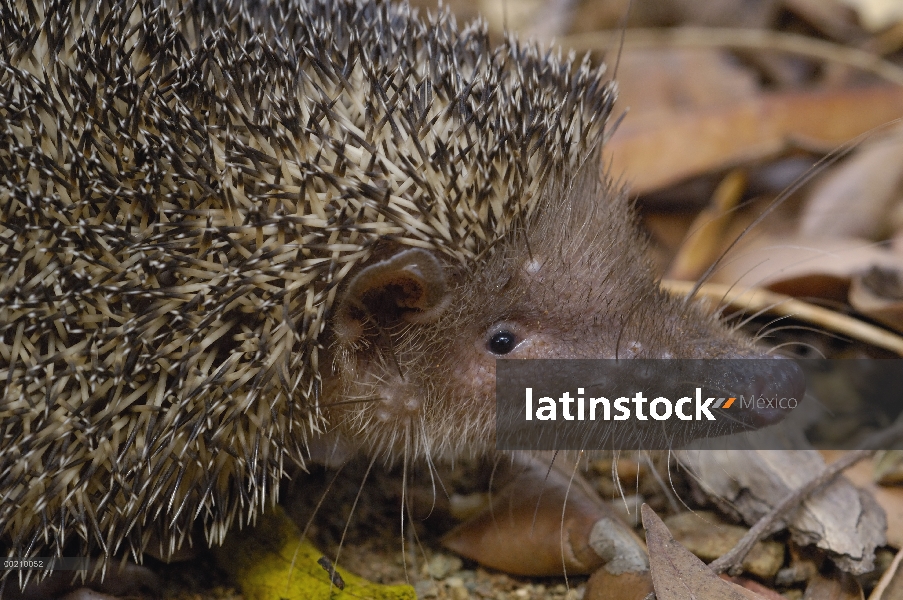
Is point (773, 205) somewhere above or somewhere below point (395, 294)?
above

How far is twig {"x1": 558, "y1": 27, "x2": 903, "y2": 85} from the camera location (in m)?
5.86

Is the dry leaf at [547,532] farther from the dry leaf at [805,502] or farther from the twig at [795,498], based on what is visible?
the dry leaf at [805,502]

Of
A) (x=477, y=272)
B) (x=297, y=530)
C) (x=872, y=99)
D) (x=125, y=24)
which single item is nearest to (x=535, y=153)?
(x=477, y=272)

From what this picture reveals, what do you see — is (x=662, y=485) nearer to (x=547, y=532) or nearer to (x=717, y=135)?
(x=547, y=532)

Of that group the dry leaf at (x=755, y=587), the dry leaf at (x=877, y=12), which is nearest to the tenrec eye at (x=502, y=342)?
the dry leaf at (x=755, y=587)

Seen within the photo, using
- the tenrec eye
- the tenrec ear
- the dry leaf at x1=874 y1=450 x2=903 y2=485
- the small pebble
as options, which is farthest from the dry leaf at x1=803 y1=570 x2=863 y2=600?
the tenrec ear

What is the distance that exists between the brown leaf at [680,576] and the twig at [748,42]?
3.94 meters

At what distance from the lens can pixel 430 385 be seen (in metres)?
3.29

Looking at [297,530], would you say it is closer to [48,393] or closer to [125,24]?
[48,393]

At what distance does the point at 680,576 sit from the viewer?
Result: 3010 millimetres

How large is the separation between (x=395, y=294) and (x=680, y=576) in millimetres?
1373

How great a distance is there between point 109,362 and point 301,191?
81cm

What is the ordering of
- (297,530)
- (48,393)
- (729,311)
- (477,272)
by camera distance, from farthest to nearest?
(729,311) < (297,530) < (477,272) < (48,393)

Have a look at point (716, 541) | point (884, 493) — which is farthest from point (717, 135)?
point (716, 541)
